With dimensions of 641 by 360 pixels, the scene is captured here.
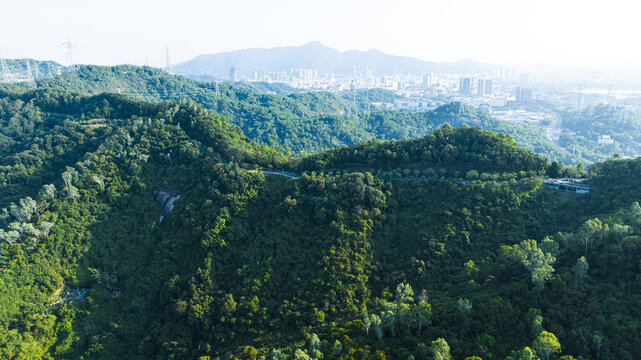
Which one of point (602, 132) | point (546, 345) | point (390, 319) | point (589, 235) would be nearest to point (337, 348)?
point (390, 319)

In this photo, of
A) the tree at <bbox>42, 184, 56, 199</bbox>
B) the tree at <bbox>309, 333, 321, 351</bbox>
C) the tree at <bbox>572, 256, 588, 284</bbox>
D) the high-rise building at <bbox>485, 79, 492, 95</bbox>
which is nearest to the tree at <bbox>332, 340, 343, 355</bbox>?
the tree at <bbox>309, 333, 321, 351</bbox>

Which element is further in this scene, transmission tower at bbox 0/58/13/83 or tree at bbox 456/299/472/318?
transmission tower at bbox 0/58/13/83

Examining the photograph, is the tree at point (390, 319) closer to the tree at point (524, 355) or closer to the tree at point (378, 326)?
the tree at point (378, 326)

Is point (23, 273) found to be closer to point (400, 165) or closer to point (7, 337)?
point (7, 337)

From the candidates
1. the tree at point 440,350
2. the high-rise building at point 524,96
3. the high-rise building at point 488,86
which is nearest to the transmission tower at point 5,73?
the tree at point 440,350

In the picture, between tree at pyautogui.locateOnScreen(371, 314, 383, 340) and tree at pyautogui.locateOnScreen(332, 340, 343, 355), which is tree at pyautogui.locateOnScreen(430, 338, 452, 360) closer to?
tree at pyautogui.locateOnScreen(371, 314, 383, 340)

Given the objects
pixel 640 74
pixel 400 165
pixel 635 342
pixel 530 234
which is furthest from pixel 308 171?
pixel 640 74

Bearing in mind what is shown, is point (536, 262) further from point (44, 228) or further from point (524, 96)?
point (524, 96)
